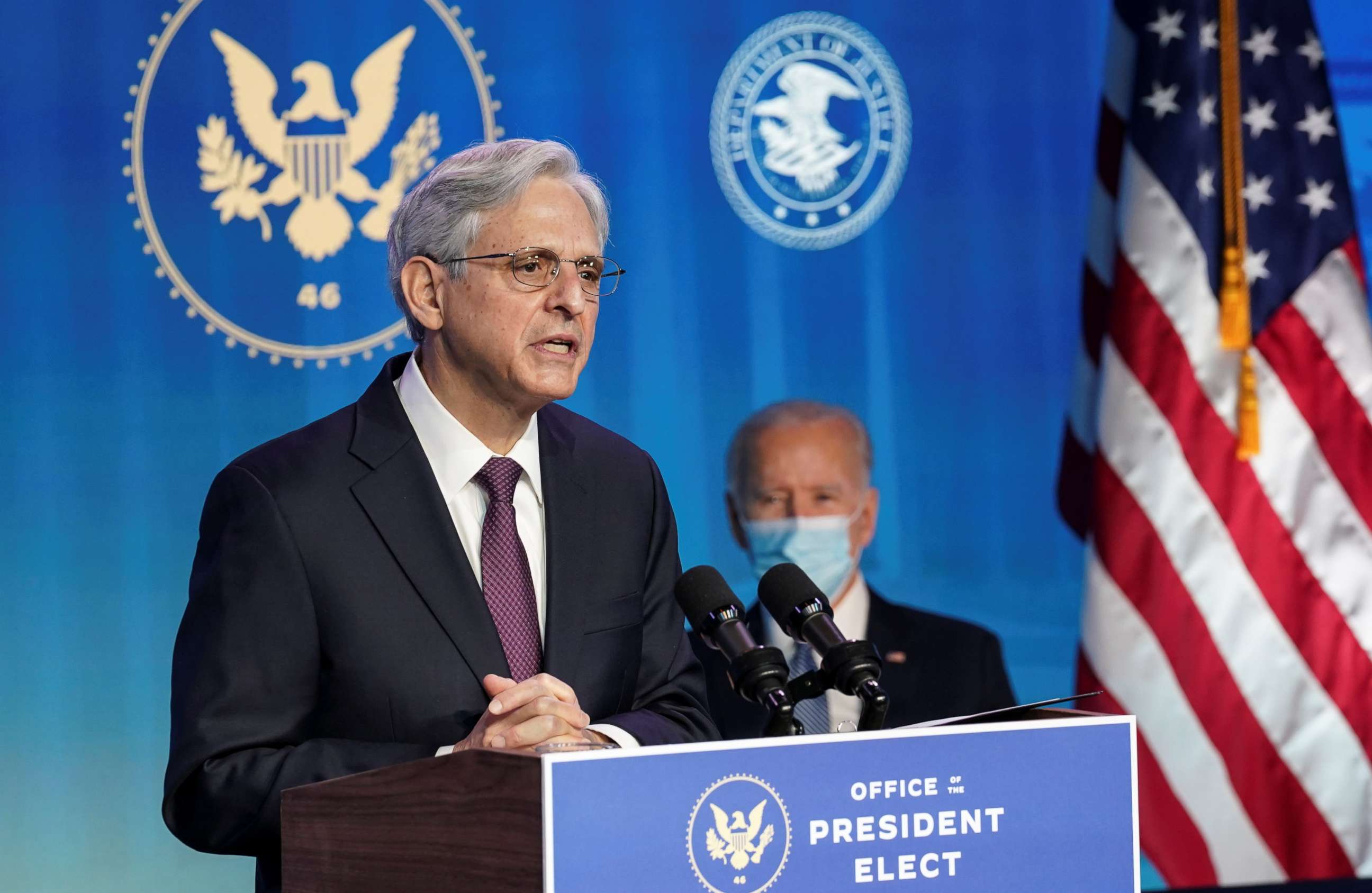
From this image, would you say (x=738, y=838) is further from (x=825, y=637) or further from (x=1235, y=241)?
(x=1235, y=241)

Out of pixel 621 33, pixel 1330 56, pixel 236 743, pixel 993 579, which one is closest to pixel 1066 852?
pixel 236 743

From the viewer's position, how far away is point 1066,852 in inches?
57.1

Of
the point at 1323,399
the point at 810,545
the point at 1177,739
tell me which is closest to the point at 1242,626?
the point at 1177,739

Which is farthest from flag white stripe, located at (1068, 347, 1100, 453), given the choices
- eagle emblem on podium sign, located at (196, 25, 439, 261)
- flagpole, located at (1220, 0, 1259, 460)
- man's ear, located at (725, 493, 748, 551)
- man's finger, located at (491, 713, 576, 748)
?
man's finger, located at (491, 713, 576, 748)

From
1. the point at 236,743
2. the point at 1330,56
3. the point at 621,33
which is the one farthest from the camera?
the point at 1330,56

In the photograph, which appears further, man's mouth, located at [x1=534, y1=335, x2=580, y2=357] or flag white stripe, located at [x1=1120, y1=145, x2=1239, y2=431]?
flag white stripe, located at [x1=1120, y1=145, x2=1239, y2=431]

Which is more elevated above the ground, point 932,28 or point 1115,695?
point 932,28

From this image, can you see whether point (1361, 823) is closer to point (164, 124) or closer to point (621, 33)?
point (621, 33)

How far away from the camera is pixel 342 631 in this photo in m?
1.92

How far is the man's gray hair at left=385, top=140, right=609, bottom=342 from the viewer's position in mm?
2053

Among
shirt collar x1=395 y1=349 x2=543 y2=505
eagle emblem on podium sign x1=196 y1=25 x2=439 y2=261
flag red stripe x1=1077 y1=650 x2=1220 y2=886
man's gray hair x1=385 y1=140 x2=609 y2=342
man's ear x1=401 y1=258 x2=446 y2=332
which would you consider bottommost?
flag red stripe x1=1077 y1=650 x2=1220 y2=886

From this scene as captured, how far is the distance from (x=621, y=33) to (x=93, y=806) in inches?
95.1

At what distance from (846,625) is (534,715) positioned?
2.57 m

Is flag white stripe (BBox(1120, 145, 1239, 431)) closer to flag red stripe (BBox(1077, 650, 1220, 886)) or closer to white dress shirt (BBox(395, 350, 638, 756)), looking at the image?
flag red stripe (BBox(1077, 650, 1220, 886))
